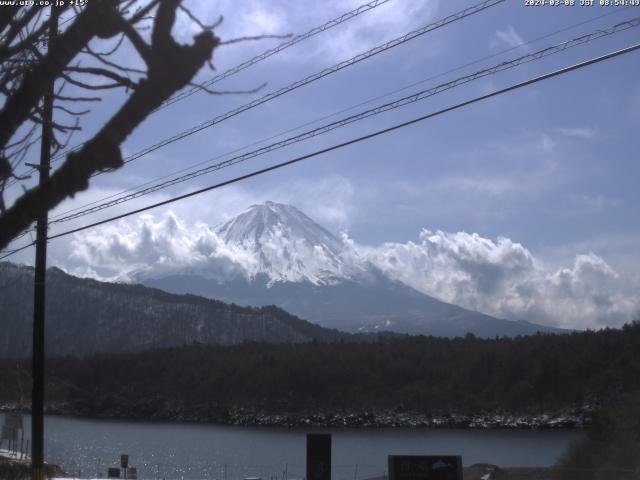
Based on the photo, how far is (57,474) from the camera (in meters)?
28.2

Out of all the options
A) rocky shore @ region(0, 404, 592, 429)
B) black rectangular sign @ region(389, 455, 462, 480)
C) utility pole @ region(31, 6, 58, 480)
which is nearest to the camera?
black rectangular sign @ region(389, 455, 462, 480)

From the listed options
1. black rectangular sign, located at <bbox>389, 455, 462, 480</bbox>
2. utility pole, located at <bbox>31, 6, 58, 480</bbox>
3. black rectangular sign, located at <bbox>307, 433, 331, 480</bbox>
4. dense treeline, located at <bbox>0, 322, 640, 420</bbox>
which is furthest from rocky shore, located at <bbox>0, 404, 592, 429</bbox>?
utility pole, located at <bbox>31, 6, 58, 480</bbox>

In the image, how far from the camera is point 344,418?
106m

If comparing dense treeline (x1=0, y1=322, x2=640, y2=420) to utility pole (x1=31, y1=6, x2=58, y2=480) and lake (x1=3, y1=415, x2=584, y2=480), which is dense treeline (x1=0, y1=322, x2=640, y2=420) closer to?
lake (x1=3, y1=415, x2=584, y2=480)

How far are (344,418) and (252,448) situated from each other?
39.3 meters

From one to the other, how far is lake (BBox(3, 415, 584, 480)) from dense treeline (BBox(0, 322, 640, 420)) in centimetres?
1289

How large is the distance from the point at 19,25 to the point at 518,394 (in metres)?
104

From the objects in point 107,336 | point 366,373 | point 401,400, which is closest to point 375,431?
point 401,400

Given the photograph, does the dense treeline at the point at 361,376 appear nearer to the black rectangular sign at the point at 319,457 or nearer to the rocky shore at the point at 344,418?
the rocky shore at the point at 344,418

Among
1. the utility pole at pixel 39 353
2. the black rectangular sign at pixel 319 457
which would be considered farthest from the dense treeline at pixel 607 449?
the utility pole at pixel 39 353

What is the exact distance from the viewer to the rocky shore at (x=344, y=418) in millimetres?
95125

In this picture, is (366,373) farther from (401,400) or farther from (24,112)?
(24,112)

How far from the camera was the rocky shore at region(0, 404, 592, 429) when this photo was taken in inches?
3745

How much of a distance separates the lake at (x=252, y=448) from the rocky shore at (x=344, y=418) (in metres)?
4.29
